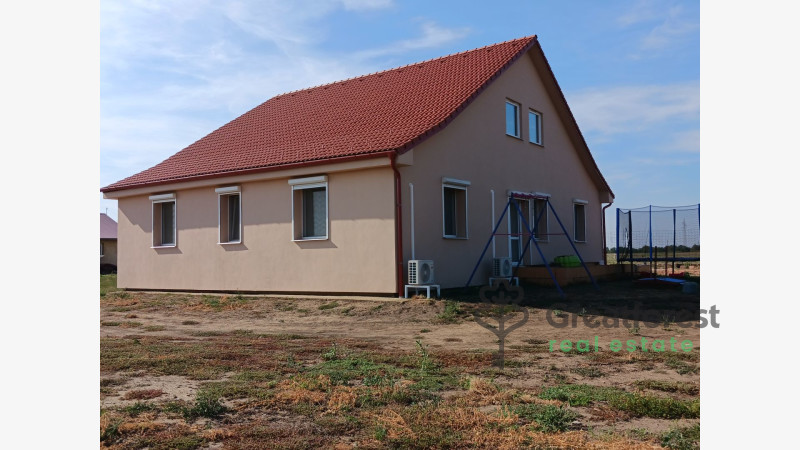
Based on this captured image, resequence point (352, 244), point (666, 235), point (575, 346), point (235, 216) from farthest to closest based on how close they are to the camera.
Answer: point (666, 235) → point (235, 216) → point (352, 244) → point (575, 346)

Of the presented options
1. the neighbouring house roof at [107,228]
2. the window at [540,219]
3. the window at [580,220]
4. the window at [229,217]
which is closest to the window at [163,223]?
the window at [229,217]

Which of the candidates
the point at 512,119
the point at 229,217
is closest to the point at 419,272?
the point at 229,217

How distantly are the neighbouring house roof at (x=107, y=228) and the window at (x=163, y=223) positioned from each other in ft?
78.5

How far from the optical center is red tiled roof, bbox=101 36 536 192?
14500 mm

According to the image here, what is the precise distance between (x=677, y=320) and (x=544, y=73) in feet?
34.0

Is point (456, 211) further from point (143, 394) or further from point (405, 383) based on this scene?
point (143, 394)

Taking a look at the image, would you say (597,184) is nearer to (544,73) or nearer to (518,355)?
(544,73)

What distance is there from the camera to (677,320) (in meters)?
10.8

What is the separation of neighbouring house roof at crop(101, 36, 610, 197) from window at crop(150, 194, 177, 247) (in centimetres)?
76

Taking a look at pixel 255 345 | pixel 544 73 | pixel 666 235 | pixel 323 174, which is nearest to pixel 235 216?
pixel 323 174

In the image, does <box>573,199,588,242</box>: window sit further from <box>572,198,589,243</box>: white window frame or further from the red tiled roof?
the red tiled roof

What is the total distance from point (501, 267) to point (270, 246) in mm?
5440

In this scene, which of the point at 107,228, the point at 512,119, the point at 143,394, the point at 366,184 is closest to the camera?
the point at 143,394

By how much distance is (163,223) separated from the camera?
18.5 metres
